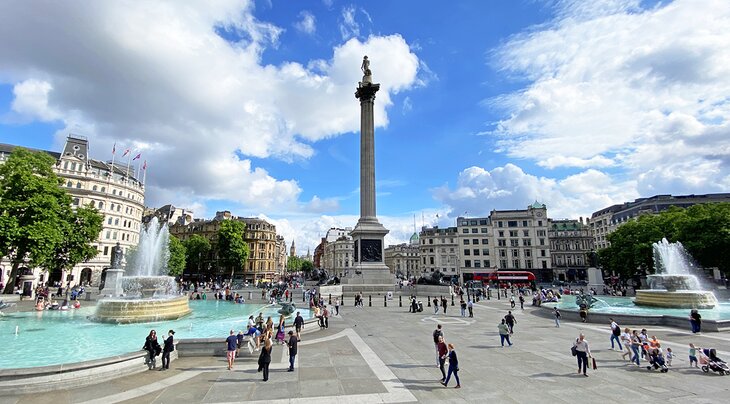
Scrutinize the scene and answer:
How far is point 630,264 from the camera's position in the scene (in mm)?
57594

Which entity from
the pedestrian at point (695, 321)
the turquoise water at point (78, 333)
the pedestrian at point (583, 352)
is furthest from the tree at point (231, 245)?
the pedestrian at point (583, 352)

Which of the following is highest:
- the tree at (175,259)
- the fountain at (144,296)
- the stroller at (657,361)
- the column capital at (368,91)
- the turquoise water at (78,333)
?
the column capital at (368,91)

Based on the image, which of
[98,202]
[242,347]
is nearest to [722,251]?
[242,347]

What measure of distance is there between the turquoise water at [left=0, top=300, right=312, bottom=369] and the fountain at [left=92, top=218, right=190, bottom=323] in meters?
0.77

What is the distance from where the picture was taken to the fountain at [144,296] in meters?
23.5

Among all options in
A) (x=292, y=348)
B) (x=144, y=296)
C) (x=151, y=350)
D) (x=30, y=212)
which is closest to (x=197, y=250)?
(x=30, y=212)

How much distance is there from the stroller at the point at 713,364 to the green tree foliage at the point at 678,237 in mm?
47220

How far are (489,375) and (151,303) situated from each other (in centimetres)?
2226

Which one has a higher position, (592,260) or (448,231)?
(448,231)

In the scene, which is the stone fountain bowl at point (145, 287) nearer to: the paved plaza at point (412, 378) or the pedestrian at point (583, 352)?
the paved plaza at point (412, 378)

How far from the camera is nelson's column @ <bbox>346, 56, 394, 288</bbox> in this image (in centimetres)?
4700

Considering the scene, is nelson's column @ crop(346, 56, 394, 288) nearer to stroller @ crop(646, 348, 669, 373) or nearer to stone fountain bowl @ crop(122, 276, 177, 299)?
stone fountain bowl @ crop(122, 276, 177, 299)

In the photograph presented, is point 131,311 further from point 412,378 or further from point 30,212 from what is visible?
point 30,212

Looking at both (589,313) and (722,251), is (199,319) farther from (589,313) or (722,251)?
(722,251)
